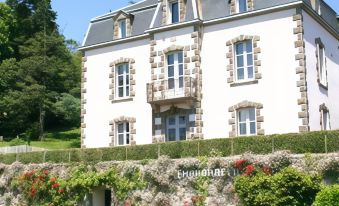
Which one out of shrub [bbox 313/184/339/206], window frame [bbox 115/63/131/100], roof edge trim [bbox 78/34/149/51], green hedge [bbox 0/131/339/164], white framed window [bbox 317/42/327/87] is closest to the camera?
shrub [bbox 313/184/339/206]

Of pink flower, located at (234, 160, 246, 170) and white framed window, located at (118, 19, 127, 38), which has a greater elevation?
white framed window, located at (118, 19, 127, 38)

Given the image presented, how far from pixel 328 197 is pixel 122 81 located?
50.6 feet

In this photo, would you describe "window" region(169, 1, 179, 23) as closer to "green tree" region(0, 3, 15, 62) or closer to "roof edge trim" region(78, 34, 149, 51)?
"roof edge trim" region(78, 34, 149, 51)

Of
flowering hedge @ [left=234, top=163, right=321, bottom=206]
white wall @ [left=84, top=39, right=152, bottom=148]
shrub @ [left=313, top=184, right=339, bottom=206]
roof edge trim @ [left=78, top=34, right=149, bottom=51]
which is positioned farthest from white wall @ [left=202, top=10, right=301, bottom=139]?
shrub @ [left=313, top=184, right=339, bottom=206]

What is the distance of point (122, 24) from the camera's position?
28422 millimetres

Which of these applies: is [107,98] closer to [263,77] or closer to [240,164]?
[263,77]

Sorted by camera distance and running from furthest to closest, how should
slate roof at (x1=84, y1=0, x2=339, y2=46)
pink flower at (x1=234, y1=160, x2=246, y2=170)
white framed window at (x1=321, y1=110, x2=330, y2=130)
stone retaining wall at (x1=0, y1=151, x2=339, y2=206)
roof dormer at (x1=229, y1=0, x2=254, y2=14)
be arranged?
1. white framed window at (x1=321, y1=110, x2=330, y2=130)
2. slate roof at (x1=84, y1=0, x2=339, y2=46)
3. roof dormer at (x1=229, y1=0, x2=254, y2=14)
4. pink flower at (x1=234, y1=160, x2=246, y2=170)
5. stone retaining wall at (x1=0, y1=151, x2=339, y2=206)

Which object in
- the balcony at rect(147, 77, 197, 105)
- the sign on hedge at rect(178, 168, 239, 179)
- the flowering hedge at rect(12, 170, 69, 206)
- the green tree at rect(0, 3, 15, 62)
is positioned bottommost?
the flowering hedge at rect(12, 170, 69, 206)

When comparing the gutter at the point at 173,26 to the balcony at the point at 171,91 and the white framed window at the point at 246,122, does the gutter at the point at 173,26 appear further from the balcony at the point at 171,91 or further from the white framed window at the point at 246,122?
the white framed window at the point at 246,122

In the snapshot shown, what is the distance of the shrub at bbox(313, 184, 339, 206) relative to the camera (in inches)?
580

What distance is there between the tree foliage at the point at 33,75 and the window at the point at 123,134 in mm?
16869

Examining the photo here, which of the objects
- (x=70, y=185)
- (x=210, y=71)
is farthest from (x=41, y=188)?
(x=210, y=71)

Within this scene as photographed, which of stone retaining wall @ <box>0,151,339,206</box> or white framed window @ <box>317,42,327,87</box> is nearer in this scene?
stone retaining wall @ <box>0,151,339,206</box>

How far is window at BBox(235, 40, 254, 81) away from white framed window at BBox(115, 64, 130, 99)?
6.46m
